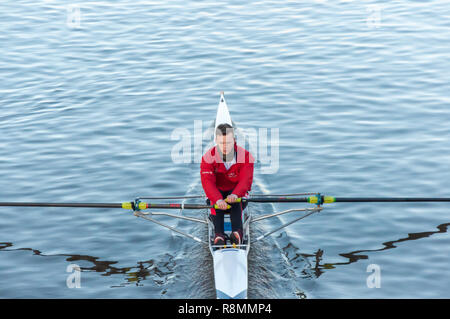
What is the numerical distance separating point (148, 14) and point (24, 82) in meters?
9.90

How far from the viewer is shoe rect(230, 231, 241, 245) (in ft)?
30.4

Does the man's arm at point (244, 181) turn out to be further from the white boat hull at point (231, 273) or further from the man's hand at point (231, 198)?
the white boat hull at point (231, 273)

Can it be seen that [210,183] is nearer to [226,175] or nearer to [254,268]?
[226,175]

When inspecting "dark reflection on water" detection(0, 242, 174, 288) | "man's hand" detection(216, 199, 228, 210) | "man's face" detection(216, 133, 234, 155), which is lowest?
"dark reflection on water" detection(0, 242, 174, 288)

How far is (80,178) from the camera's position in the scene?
13.7 meters

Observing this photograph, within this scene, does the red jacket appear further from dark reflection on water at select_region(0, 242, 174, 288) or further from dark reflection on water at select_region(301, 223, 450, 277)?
dark reflection on water at select_region(301, 223, 450, 277)

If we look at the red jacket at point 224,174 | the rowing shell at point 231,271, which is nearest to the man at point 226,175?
the red jacket at point 224,174

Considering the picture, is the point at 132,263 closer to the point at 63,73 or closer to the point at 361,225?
the point at 361,225

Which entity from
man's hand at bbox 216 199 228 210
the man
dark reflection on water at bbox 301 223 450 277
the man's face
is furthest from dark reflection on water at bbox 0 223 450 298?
the man's face

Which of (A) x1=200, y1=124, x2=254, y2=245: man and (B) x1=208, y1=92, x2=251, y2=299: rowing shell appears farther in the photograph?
(A) x1=200, y1=124, x2=254, y2=245: man

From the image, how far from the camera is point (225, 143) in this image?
939 cm

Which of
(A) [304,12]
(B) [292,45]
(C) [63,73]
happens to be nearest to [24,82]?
(C) [63,73]

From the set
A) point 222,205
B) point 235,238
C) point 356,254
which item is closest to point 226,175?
point 222,205

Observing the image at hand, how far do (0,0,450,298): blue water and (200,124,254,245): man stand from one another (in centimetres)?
86
